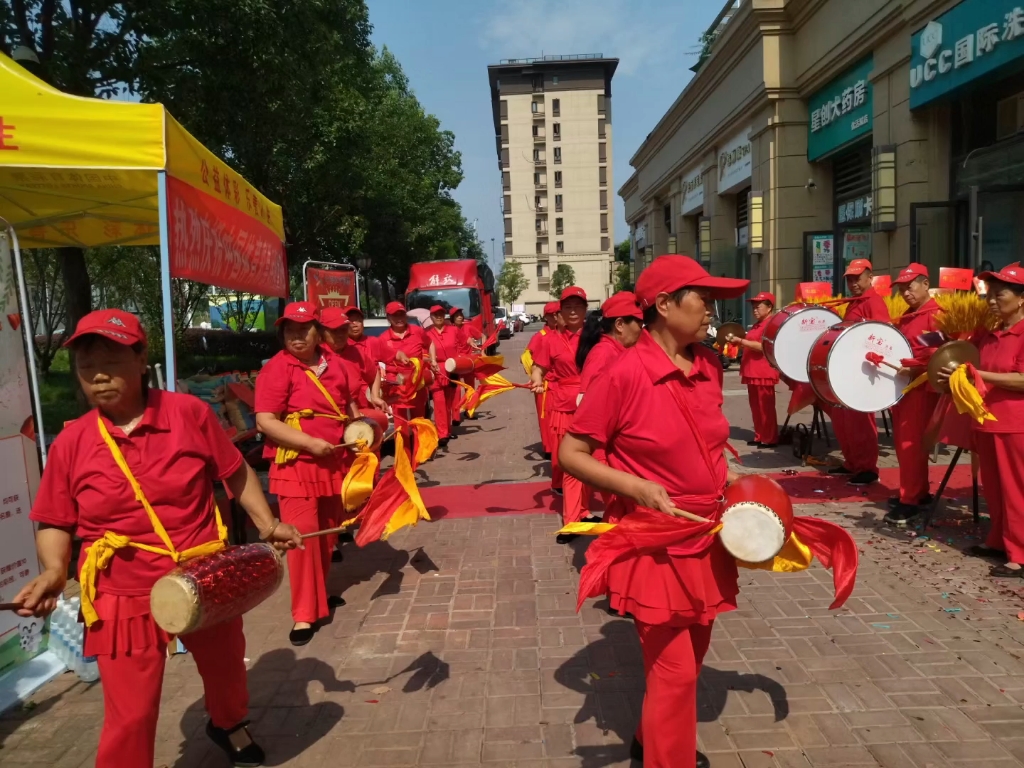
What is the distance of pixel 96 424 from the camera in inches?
104

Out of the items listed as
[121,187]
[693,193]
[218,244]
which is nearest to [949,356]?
[218,244]

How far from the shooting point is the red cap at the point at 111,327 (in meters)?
2.50

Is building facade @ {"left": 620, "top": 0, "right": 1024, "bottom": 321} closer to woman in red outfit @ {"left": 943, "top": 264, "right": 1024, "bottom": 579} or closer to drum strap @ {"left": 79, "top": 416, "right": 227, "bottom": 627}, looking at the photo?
woman in red outfit @ {"left": 943, "top": 264, "right": 1024, "bottom": 579}

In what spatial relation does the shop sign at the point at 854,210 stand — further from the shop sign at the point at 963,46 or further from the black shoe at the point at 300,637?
the black shoe at the point at 300,637

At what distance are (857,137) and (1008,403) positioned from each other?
11.8m

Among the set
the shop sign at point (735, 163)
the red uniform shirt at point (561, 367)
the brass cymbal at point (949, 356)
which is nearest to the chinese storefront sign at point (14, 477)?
the red uniform shirt at point (561, 367)

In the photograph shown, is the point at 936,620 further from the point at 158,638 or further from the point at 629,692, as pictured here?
the point at 158,638

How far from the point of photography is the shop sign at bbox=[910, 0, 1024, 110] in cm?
1004

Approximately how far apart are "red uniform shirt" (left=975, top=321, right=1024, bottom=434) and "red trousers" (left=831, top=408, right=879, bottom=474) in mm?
2312

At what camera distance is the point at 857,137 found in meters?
14.8

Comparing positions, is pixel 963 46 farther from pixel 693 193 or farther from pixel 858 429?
pixel 693 193

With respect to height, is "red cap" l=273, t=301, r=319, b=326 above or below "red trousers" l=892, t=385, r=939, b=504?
above

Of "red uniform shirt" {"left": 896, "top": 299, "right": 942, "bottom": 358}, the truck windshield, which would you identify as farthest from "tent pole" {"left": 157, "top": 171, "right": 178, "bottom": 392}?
the truck windshield

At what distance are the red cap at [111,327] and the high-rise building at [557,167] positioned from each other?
87.5 m
